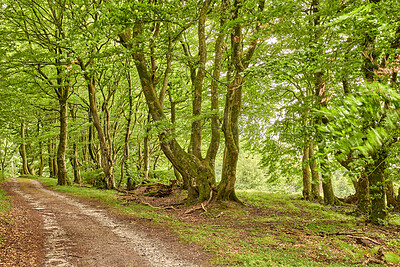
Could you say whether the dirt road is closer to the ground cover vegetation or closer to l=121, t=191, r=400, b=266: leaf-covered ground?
l=121, t=191, r=400, b=266: leaf-covered ground

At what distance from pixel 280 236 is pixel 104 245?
15.9 feet

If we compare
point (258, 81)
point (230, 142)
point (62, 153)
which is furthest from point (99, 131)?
point (258, 81)

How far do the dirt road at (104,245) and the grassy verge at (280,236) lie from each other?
2.64ft

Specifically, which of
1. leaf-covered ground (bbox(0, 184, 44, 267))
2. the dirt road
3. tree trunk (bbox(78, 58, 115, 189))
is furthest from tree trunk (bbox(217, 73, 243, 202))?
tree trunk (bbox(78, 58, 115, 189))

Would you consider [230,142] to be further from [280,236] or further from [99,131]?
[99,131]

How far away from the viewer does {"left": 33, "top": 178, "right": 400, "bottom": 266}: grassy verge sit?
5465mm

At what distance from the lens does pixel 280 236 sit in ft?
24.2

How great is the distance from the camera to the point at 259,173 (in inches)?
1647

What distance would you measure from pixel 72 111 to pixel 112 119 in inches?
189

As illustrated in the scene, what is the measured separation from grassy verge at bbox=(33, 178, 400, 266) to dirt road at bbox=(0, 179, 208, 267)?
81 centimetres

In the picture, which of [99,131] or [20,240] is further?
[99,131]

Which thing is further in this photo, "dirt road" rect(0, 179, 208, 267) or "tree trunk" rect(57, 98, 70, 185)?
"tree trunk" rect(57, 98, 70, 185)

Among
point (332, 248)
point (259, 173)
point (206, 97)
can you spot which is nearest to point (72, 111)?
point (206, 97)

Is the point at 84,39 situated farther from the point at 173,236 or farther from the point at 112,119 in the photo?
the point at 112,119
